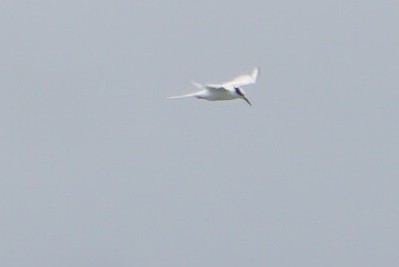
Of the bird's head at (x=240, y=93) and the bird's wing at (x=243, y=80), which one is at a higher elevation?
the bird's wing at (x=243, y=80)

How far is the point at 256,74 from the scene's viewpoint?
195 feet

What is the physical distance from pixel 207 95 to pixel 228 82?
2.33m

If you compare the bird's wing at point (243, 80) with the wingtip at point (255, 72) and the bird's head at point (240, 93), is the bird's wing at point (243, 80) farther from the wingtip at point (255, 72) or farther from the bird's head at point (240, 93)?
the bird's head at point (240, 93)

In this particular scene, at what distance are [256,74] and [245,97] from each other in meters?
0.69

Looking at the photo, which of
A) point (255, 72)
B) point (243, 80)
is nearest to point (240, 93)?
point (243, 80)

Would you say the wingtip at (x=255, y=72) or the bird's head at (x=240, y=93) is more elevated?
the wingtip at (x=255, y=72)

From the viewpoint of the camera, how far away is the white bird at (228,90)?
56656 millimetres

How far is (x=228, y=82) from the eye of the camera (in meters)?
59.1

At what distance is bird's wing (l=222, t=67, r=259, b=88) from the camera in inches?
2314

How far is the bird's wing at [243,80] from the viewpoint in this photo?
193ft

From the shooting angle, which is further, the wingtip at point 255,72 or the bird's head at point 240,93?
the wingtip at point 255,72

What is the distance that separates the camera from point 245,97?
59031mm

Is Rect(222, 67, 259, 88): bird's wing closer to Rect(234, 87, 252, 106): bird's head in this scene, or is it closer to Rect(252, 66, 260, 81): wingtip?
Rect(252, 66, 260, 81): wingtip

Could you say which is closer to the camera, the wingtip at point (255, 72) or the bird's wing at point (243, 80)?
the bird's wing at point (243, 80)
